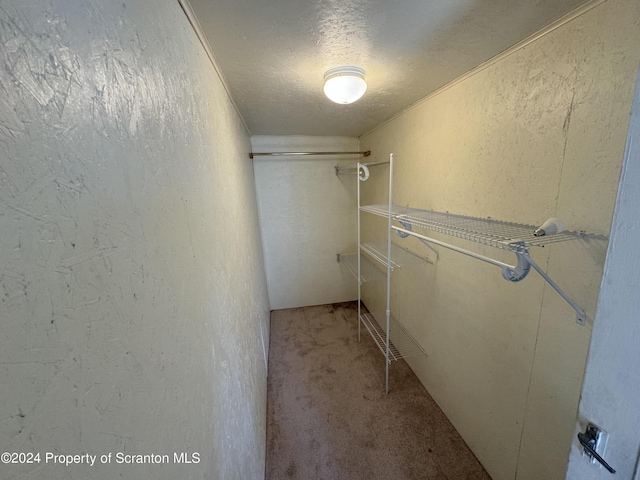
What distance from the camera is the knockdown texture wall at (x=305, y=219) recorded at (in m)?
2.87

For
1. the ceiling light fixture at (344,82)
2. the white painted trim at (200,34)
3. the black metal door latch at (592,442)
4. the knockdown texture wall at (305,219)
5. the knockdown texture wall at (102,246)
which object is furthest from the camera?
the knockdown texture wall at (305,219)

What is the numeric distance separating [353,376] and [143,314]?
2082 millimetres

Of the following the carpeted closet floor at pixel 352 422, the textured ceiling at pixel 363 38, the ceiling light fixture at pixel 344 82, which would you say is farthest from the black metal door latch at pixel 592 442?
the ceiling light fixture at pixel 344 82

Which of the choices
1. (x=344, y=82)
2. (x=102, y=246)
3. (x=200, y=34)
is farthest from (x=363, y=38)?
(x=102, y=246)

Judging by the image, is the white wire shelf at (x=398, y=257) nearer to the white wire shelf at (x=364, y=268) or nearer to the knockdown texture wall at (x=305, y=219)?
the white wire shelf at (x=364, y=268)

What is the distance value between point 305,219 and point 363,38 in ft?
7.27

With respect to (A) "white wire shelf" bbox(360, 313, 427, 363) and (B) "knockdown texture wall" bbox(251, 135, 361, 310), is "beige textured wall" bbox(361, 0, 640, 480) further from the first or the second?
(B) "knockdown texture wall" bbox(251, 135, 361, 310)

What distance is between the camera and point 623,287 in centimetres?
55

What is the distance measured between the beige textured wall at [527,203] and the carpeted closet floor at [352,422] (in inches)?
8.5

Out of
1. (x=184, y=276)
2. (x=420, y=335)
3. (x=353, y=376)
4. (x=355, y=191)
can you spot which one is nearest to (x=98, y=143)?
(x=184, y=276)

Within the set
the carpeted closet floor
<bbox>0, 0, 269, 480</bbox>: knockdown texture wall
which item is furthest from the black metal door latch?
the carpeted closet floor

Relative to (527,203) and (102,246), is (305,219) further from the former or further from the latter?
(102,246)

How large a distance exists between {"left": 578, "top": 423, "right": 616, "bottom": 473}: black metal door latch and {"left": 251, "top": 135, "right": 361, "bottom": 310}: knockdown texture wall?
8.76ft

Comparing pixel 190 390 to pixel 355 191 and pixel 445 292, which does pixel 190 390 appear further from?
pixel 355 191
